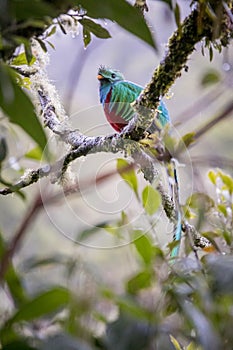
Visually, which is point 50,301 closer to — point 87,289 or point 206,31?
point 87,289

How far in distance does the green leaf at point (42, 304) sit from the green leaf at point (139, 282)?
0.24ft

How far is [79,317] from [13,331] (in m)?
0.05

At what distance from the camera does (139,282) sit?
1.28 ft

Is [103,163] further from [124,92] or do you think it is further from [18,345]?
[124,92]

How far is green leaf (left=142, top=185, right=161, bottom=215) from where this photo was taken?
0.64 m

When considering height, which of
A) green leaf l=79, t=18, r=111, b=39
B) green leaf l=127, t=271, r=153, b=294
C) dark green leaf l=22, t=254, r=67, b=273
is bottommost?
green leaf l=127, t=271, r=153, b=294

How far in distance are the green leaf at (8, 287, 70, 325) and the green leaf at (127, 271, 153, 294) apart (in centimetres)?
7

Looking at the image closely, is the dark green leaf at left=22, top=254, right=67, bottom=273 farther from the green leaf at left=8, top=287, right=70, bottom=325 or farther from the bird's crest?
the bird's crest

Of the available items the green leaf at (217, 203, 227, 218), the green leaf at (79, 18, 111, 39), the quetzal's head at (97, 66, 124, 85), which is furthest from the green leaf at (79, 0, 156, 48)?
Result: the quetzal's head at (97, 66, 124, 85)

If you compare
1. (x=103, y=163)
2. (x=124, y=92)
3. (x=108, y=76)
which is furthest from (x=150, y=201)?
(x=108, y=76)

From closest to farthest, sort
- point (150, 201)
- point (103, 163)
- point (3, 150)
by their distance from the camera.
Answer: point (3, 150), point (150, 201), point (103, 163)

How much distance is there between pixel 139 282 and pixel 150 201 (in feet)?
0.89

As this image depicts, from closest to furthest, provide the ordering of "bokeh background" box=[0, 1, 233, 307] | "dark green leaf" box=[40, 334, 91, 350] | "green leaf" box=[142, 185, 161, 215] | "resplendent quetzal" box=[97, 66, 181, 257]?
1. "dark green leaf" box=[40, 334, 91, 350]
2. "bokeh background" box=[0, 1, 233, 307]
3. "green leaf" box=[142, 185, 161, 215]
4. "resplendent quetzal" box=[97, 66, 181, 257]

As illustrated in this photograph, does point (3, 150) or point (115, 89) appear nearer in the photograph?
point (3, 150)
